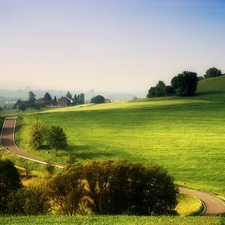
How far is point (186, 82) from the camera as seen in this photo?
153375mm

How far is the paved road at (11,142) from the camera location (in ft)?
271

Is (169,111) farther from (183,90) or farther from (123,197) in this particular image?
(123,197)

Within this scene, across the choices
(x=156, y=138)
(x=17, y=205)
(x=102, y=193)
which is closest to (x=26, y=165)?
(x=17, y=205)

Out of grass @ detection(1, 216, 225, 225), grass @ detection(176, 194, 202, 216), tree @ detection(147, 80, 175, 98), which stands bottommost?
grass @ detection(176, 194, 202, 216)

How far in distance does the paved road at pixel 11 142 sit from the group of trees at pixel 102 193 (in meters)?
30.3

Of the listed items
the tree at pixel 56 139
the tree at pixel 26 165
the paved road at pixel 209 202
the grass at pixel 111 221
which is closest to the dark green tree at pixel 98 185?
the grass at pixel 111 221

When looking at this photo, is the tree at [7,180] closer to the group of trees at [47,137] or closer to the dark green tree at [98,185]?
the dark green tree at [98,185]

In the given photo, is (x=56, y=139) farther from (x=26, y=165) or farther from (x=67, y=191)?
(x=67, y=191)

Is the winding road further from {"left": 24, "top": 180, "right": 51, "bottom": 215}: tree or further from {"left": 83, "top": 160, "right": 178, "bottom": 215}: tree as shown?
{"left": 24, "top": 180, "right": 51, "bottom": 215}: tree

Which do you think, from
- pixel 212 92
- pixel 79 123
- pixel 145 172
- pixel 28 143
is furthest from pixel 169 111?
pixel 145 172

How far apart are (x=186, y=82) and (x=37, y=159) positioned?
95.0 meters

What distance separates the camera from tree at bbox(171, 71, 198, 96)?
15038 cm

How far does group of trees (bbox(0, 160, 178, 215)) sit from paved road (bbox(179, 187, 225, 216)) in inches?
277

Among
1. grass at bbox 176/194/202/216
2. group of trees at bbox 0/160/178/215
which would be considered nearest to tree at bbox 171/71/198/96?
grass at bbox 176/194/202/216
